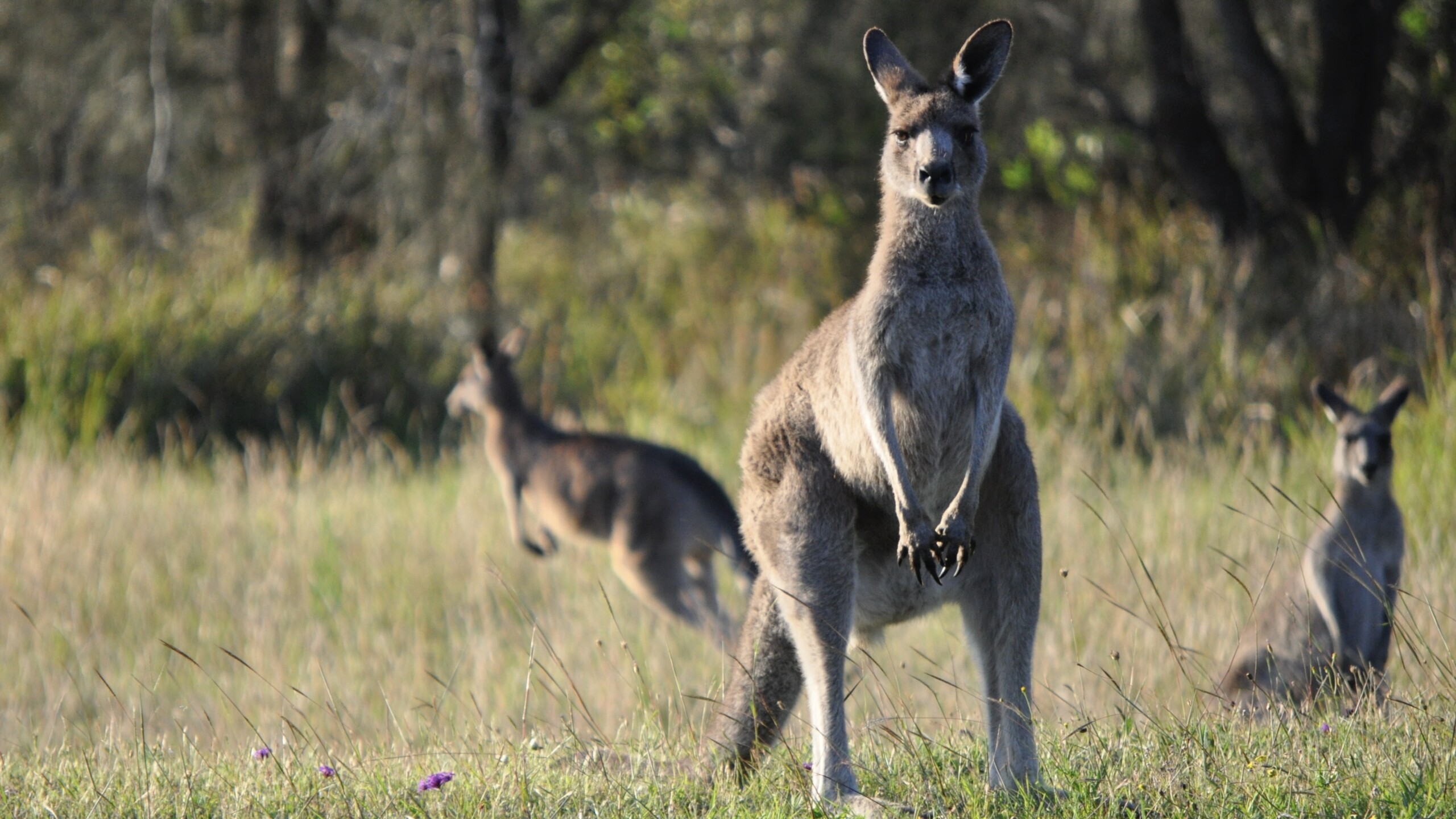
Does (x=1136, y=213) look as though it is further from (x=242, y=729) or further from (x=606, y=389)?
(x=242, y=729)

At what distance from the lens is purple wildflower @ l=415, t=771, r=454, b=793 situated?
10.5 feet

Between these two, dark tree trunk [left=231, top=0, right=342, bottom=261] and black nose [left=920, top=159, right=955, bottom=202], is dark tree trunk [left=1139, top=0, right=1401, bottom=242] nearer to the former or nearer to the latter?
black nose [left=920, top=159, right=955, bottom=202]

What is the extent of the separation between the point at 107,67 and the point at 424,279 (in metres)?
4.03

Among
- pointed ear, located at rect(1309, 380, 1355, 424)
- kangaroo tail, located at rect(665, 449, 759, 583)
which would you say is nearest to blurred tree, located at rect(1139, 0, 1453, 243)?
kangaroo tail, located at rect(665, 449, 759, 583)

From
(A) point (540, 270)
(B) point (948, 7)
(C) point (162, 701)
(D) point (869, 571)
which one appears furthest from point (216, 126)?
(D) point (869, 571)

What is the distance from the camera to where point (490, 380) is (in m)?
8.40

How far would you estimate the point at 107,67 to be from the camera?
45.5 ft

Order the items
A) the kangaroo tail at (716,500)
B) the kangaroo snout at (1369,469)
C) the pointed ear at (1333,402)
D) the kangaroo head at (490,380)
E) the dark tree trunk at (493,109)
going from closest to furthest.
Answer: the kangaroo snout at (1369,469), the pointed ear at (1333,402), the kangaroo tail at (716,500), the kangaroo head at (490,380), the dark tree trunk at (493,109)

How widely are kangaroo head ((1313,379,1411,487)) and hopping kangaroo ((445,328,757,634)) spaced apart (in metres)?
2.21

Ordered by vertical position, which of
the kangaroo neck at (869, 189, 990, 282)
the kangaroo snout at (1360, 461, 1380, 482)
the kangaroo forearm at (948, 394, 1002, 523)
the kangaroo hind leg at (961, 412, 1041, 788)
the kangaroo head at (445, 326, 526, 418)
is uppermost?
the kangaroo neck at (869, 189, 990, 282)

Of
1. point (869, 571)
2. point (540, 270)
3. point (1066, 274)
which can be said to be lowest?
point (540, 270)

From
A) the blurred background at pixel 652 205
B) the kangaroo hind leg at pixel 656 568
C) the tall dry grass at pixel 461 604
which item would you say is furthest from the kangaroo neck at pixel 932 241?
the blurred background at pixel 652 205

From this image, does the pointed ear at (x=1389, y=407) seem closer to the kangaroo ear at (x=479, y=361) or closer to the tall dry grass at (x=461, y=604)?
the tall dry grass at (x=461, y=604)

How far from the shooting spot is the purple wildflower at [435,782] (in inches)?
126
